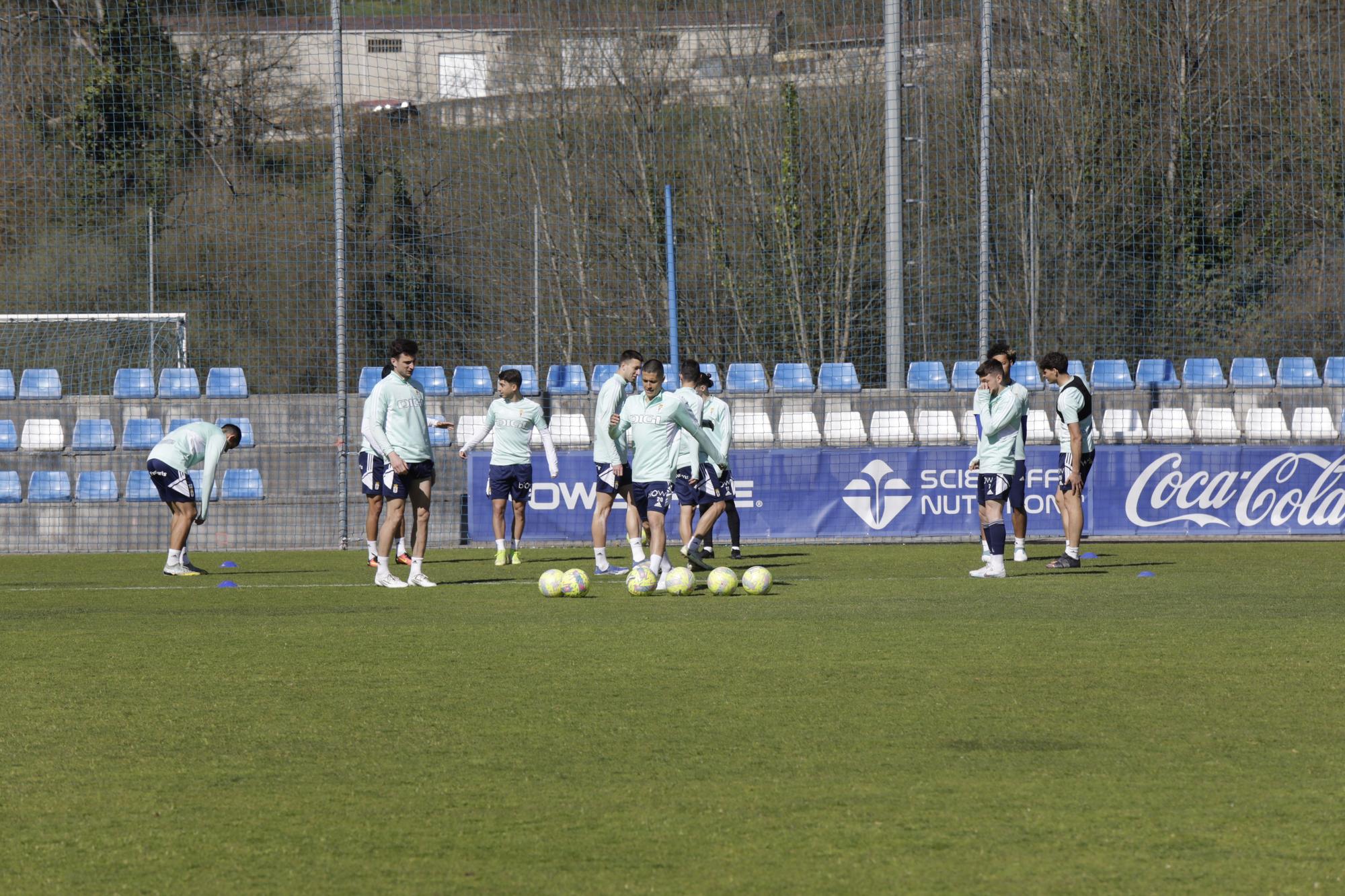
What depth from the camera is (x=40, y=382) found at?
2166 centimetres

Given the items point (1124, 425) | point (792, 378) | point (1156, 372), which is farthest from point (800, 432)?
point (1156, 372)

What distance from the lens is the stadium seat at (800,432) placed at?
2022cm

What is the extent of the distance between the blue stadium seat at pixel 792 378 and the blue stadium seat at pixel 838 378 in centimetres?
19

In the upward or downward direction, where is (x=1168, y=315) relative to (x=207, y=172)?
downward

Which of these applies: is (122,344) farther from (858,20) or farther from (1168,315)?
(1168,315)

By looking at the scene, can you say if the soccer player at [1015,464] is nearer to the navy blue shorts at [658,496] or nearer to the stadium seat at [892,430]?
the navy blue shorts at [658,496]

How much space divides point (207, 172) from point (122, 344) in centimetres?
296

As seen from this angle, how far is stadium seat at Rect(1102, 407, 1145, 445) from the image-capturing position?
20656 mm

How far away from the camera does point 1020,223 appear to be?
68.9 feet


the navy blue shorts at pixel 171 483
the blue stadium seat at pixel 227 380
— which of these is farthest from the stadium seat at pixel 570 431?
the navy blue shorts at pixel 171 483

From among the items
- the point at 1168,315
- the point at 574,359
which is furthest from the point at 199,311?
the point at 1168,315

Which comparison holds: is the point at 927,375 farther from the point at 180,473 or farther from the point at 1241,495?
the point at 180,473

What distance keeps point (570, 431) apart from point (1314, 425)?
33.8 ft

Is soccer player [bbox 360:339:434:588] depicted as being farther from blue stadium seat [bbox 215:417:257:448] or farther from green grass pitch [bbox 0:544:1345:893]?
blue stadium seat [bbox 215:417:257:448]
